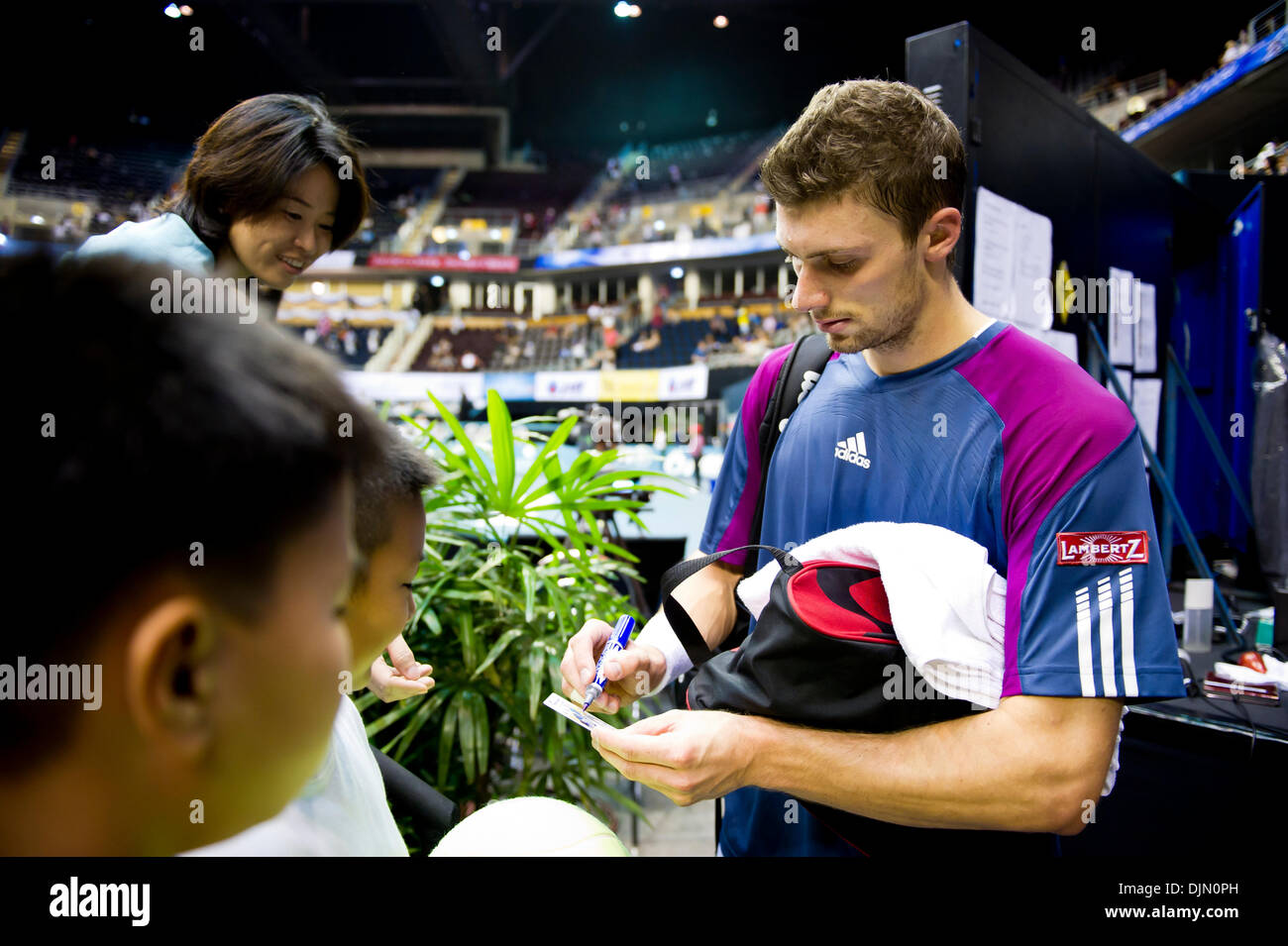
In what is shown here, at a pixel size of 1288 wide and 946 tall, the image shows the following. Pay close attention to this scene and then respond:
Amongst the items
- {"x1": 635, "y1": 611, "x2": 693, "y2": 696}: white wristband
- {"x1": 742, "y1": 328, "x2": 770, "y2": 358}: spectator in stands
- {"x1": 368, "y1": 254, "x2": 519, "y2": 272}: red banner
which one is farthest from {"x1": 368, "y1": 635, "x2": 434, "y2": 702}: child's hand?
{"x1": 368, "y1": 254, "x2": 519, "y2": 272}: red banner

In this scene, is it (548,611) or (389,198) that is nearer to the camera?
(548,611)

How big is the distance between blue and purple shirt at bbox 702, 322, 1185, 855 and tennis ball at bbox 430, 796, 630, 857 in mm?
467

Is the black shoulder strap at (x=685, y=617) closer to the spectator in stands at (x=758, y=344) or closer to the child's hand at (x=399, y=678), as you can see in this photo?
the child's hand at (x=399, y=678)

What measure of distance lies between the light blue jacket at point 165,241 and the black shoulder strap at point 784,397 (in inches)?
35.8

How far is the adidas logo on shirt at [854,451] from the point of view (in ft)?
3.26

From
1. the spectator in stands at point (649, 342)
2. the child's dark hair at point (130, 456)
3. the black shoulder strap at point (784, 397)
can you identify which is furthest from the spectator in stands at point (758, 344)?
the child's dark hair at point (130, 456)

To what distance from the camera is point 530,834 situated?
0.64 meters

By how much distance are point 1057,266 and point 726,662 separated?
68.4 inches

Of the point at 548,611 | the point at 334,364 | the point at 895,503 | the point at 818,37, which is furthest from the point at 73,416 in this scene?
the point at 818,37

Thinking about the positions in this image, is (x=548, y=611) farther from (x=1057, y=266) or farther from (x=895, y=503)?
(x=1057, y=266)

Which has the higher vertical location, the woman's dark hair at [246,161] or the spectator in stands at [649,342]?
the spectator in stands at [649,342]

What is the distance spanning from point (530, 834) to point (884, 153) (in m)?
0.87

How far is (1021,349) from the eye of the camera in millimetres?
917

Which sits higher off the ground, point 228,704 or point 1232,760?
point 228,704
